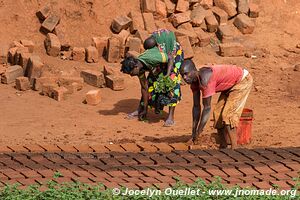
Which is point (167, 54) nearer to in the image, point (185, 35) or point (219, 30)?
point (185, 35)

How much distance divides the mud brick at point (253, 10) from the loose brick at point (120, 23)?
89.2 inches

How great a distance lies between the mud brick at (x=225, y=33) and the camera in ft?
Result: 51.4

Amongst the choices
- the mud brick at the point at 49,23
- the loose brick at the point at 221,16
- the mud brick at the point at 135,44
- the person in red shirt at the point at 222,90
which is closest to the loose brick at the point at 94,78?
the mud brick at the point at 135,44

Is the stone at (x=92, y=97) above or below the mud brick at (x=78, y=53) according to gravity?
below

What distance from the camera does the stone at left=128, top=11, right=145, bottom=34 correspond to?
15.3m

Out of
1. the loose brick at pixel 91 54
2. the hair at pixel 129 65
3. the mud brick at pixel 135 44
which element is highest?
the hair at pixel 129 65

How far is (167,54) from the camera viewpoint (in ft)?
40.3

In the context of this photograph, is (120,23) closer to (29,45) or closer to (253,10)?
(29,45)

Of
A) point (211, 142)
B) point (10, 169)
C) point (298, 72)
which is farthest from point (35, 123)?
point (298, 72)

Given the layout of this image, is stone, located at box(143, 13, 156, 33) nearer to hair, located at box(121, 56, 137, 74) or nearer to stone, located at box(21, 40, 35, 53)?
stone, located at box(21, 40, 35, 53)

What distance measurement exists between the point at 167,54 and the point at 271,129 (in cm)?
160

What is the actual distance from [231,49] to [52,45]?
2796 mm

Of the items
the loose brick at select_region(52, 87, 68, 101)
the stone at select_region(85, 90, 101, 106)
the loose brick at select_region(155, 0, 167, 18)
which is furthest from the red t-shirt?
the loose brick at select_region(155, 0, 167, 18)

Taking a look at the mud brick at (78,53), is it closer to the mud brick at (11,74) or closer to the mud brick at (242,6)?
the mud brick at (11,74)
